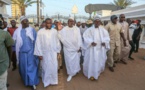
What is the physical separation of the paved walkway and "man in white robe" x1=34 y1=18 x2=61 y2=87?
15.9 inches

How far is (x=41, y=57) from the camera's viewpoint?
5227 mm

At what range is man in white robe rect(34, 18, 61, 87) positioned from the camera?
5.22 meters

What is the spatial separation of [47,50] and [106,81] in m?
2.05

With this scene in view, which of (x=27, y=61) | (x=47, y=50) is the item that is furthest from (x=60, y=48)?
(x=27, y=61)

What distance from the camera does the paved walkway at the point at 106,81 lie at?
5328 mm

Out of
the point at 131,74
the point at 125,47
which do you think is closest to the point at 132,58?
the point at 125,47

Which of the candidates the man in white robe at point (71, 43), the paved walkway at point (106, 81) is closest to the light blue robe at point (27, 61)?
the paved walkway at point (106, 81)

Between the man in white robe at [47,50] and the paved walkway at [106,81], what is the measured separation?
41 centimetres

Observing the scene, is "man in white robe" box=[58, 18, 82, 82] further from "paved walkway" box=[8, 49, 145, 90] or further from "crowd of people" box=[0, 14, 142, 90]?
"paved walkway" box=[8, 49, 145, 90]

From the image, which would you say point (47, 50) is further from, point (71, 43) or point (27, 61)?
point (71, 43)

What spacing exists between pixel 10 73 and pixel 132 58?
5051 millimetres

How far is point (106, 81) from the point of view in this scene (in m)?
5.82

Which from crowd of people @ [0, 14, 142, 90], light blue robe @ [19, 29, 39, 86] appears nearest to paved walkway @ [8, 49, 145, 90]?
crowd of people @ [0, 14, 142, 90]

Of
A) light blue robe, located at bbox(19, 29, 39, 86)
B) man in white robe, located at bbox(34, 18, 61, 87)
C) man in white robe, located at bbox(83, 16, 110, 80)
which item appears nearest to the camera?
light blue robe, located at bbox(19, 29, 39, 86)
